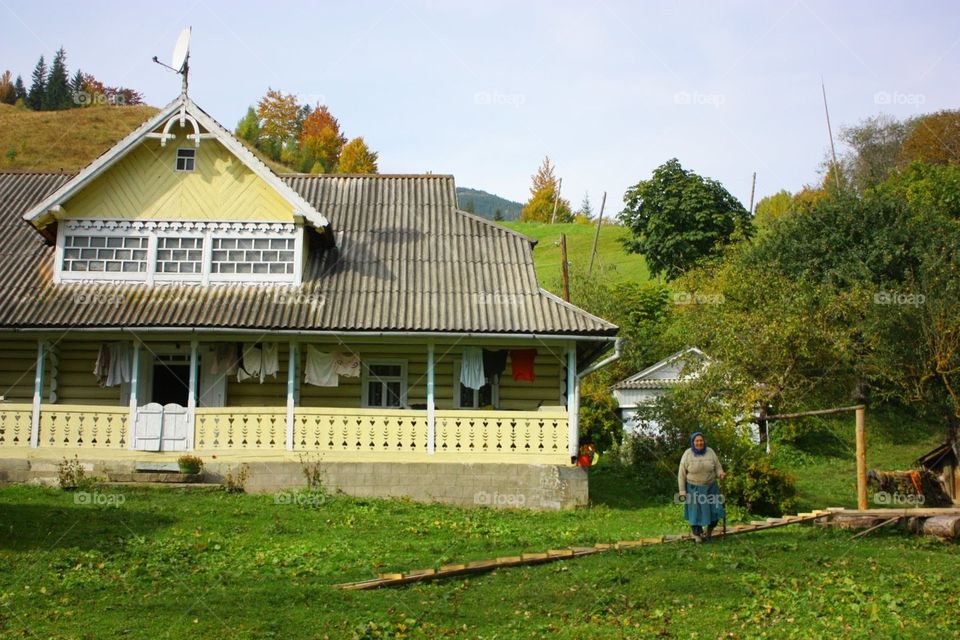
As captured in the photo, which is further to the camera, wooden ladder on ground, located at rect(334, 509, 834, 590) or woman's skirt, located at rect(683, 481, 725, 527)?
woman's skirt, located at rect(683, 481, 725, 527)

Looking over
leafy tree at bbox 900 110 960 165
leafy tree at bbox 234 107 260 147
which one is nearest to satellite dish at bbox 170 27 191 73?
leafy tree at bbox 900 110 960 165

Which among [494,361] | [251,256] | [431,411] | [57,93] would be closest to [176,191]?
[251,256]

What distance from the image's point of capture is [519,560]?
539 inches

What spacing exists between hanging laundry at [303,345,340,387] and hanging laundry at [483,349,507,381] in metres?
3.39

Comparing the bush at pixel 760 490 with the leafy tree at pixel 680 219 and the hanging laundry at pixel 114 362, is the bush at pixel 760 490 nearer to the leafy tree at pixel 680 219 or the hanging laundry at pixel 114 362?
the hanging laundry at pixel 114 362

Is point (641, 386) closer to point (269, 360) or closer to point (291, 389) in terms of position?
point (269, 360)

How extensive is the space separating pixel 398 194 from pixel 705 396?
9961mm

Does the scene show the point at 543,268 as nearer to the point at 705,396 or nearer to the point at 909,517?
the point at 705,396

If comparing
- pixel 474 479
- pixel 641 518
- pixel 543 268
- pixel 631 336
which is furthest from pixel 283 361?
pixel 543 268

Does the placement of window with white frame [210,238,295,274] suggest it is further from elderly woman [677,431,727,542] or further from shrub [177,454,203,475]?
elderly woman [677,431,727,542]

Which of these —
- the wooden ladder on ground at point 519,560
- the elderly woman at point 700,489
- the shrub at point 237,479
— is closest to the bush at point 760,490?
the wooden ladder on ground at point 519,560

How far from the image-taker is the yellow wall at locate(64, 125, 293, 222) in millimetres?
22016

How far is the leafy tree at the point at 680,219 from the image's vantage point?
55.8 meters

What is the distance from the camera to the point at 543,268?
6819 cm
